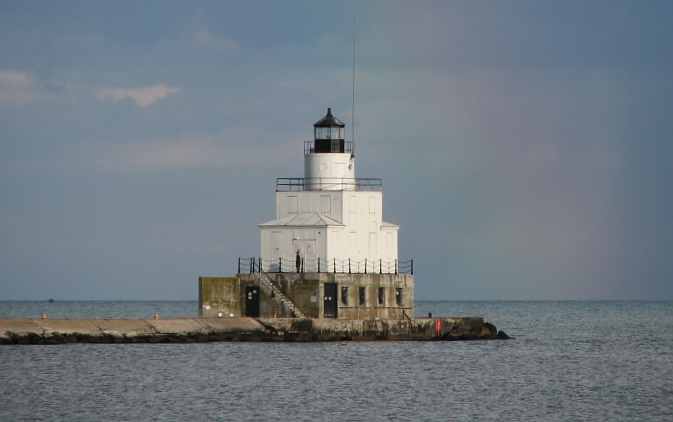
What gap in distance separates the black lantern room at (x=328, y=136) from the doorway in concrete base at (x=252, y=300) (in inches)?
272

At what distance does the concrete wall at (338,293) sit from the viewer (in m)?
64.8

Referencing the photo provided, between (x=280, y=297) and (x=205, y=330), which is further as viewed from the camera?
(x=280, y=297)

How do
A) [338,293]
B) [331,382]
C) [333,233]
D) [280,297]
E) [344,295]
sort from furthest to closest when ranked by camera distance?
[344,295] < [333,233] < [338,293] < [280,297] < [331,382]

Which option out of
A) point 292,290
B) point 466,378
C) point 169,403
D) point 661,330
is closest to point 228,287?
point 292,290

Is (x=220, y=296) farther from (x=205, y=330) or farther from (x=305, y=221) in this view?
(x=305, y=221)

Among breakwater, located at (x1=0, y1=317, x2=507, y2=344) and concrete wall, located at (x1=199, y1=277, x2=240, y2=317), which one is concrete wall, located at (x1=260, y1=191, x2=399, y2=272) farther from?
breakwater, located at (x1=0, y1=317, x2=507, y2=344)

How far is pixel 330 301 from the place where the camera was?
65500mm

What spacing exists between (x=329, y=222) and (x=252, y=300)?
4557 millimetres

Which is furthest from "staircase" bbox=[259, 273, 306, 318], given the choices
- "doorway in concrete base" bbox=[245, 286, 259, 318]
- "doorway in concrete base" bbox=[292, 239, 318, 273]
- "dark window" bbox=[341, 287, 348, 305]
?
"dark window" bbox=[341, 287, 348, 305]

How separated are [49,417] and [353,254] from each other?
25.5 metres

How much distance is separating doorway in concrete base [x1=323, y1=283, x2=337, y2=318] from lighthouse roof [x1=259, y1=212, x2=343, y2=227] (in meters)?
2.57

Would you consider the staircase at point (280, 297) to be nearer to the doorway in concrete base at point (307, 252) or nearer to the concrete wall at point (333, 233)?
the concrete wall at point (333, 233)

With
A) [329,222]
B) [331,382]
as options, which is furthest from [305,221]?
[331,382]

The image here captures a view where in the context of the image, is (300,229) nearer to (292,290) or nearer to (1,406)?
(292,290)
